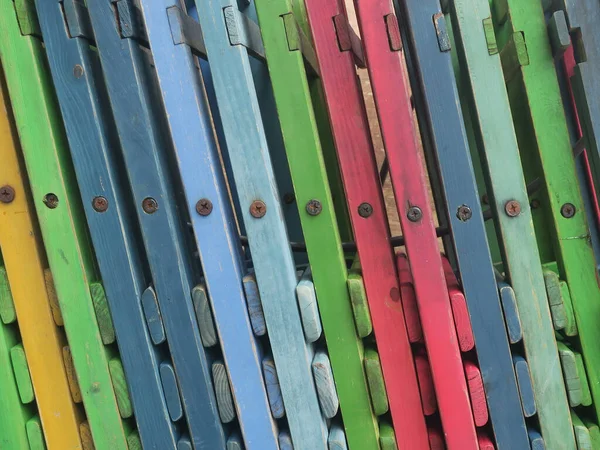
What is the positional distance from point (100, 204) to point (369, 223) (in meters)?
0.40

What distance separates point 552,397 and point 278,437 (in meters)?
0.41

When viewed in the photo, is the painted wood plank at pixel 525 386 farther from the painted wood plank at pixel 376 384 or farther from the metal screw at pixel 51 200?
the metal screw at pixel 51 200

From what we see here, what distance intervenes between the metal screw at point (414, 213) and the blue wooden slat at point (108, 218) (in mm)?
420

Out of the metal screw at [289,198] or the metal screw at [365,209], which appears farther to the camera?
the metal screw at [289,198]

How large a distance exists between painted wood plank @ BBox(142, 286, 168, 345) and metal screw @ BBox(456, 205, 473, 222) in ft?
1.35

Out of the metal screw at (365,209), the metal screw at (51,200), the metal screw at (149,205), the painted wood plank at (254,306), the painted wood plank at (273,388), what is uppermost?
the metal screw at (51,200)

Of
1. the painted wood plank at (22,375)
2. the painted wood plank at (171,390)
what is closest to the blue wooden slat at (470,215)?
the painted wood plank at (171,390)

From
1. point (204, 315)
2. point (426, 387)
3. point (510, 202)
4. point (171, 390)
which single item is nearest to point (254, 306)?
point (204, 315)

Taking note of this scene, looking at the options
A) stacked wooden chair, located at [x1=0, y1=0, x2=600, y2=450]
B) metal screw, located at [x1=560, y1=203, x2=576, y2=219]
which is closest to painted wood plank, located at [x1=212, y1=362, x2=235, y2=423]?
stacked wooden chair, located at [x1=0, y1=0, x2=600, y2=450]

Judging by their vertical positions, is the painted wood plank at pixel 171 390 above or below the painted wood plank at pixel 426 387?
above

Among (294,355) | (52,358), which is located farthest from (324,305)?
(52,358)

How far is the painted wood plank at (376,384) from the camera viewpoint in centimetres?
81

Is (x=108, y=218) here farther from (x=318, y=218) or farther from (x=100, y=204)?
(x=318, y=218)

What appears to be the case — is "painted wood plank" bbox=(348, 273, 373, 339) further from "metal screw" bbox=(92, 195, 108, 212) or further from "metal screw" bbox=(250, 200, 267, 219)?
"metal screw" bbox=(92, 195, 108, 212)
